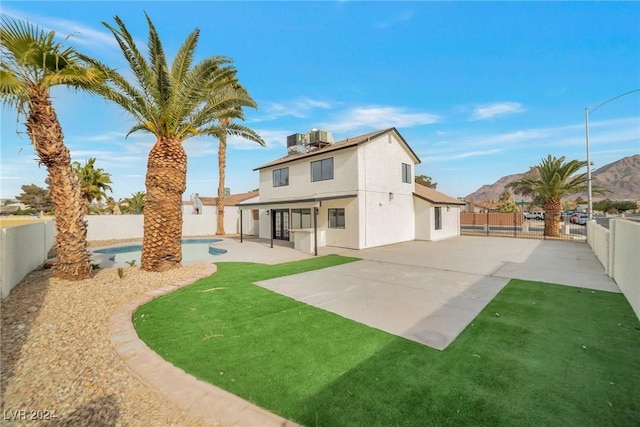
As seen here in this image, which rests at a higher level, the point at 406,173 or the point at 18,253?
the point at 406,173

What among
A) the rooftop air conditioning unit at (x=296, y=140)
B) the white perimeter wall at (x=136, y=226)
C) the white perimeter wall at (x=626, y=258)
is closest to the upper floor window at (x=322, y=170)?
the rooftop air conditioning unit at (x=296, y=140)

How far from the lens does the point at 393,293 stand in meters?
6.97

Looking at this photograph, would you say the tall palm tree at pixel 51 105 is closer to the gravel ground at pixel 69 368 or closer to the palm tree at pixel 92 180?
the gravel ground at pixel 69 368

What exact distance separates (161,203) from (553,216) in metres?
25.8

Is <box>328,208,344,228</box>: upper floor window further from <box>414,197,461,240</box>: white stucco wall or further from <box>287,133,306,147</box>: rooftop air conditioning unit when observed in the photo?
<box>287,133,306,147</box>: rooftop air conditioning unit

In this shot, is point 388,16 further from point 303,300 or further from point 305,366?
point 305,366

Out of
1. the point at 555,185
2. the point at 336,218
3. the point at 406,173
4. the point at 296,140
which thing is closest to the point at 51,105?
the point at 336,218

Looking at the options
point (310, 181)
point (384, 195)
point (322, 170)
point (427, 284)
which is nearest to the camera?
point (427, 284)

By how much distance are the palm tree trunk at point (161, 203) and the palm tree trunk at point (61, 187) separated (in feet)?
5.49

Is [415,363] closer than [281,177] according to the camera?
Yes

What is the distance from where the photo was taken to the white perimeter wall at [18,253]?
5.82 m

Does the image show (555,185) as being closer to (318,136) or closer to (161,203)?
(318,136)

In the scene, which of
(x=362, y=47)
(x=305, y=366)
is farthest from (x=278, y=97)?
(x=305, y=366)

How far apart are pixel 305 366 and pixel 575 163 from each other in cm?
2500
